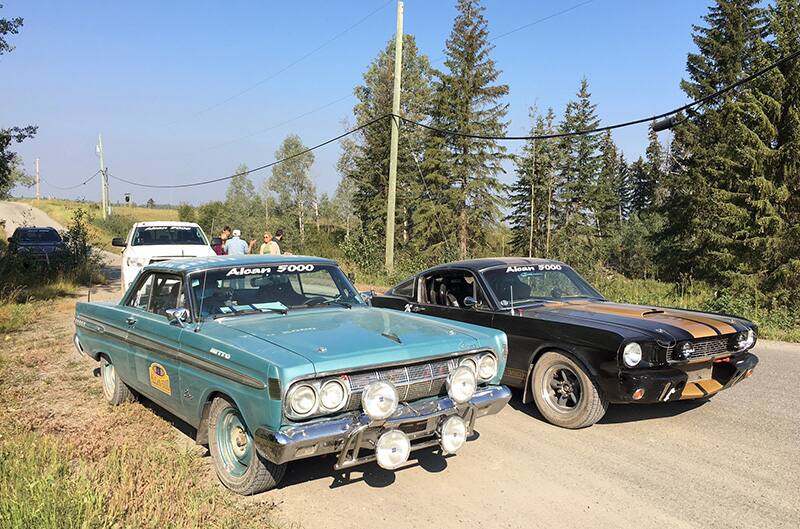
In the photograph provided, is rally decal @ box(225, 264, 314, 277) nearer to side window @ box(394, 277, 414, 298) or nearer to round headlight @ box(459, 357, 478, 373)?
round headlight @ box(459, 357, 478, 373)

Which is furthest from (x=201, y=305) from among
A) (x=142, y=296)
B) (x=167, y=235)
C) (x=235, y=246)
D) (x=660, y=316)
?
(x=167, y=235)

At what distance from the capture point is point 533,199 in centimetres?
5128

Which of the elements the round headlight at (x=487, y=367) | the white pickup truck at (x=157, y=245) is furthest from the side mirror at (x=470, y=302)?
the white pickup truck at (x=157, y=245)

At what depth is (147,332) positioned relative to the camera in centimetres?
488

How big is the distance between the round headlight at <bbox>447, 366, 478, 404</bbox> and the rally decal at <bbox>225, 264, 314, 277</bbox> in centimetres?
193

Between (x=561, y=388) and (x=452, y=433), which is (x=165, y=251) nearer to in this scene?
(x=561, y=388)

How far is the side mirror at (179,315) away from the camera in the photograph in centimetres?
443

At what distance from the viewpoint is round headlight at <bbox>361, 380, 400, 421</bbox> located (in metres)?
3.49

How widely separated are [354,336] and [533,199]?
49.1m

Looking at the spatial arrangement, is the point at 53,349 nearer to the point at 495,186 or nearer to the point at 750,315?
the point at 750,315

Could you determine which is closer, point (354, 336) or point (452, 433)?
point (452, 433)

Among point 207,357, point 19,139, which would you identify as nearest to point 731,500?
point 207,357

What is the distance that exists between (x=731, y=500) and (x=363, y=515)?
7.69 ft

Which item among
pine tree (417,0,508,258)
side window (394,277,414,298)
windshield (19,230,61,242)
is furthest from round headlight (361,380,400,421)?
pine tree (417,0,508,258)
